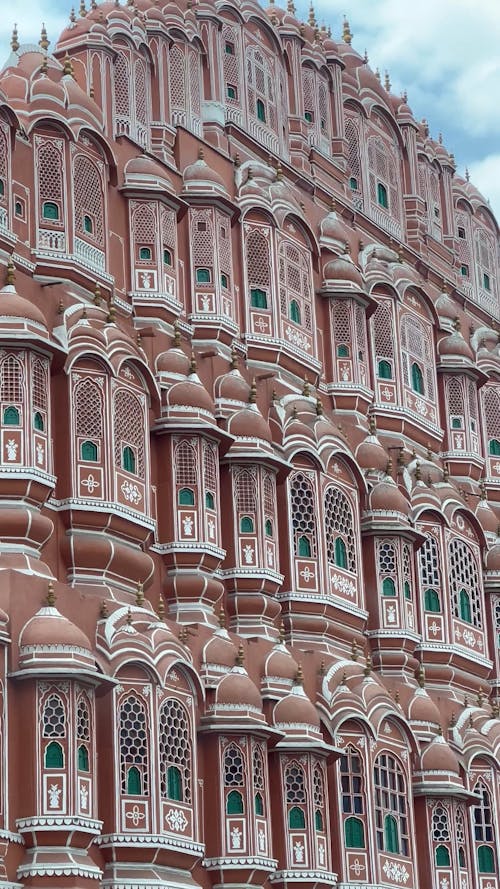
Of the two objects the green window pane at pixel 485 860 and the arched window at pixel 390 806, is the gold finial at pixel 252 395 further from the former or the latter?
the green window pane at pixel 485 860

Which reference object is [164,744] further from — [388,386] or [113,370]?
[388,386]

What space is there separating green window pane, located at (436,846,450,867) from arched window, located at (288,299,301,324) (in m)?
13.0

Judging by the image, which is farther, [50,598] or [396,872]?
[396,872]

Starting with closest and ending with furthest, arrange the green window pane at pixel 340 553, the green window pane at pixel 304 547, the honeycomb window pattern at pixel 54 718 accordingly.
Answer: the honeycomb window pattern at pixel 54 718
the green window pane at pixel 304 547
the green window pane at pixel 340 553

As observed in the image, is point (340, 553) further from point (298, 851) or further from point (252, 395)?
point (298, 851)

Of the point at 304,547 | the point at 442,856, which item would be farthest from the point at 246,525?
the point at 442,856

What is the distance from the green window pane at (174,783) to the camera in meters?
36.9

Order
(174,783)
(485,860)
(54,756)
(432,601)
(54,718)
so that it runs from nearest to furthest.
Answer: (54,756) → (54,718) → (174,783) → (485,860) → (432,601)

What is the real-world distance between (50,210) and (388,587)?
12010 mm

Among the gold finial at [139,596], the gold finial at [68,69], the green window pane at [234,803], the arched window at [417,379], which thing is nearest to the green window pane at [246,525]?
the gold finial at [139,596]

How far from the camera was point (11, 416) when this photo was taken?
124 feet

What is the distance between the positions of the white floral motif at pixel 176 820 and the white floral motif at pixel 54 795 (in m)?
2.94

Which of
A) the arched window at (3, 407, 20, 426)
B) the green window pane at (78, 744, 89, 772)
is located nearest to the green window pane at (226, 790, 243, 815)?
the green window pane at (78, 744, 89, 772)

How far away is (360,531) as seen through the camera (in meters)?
47.5
